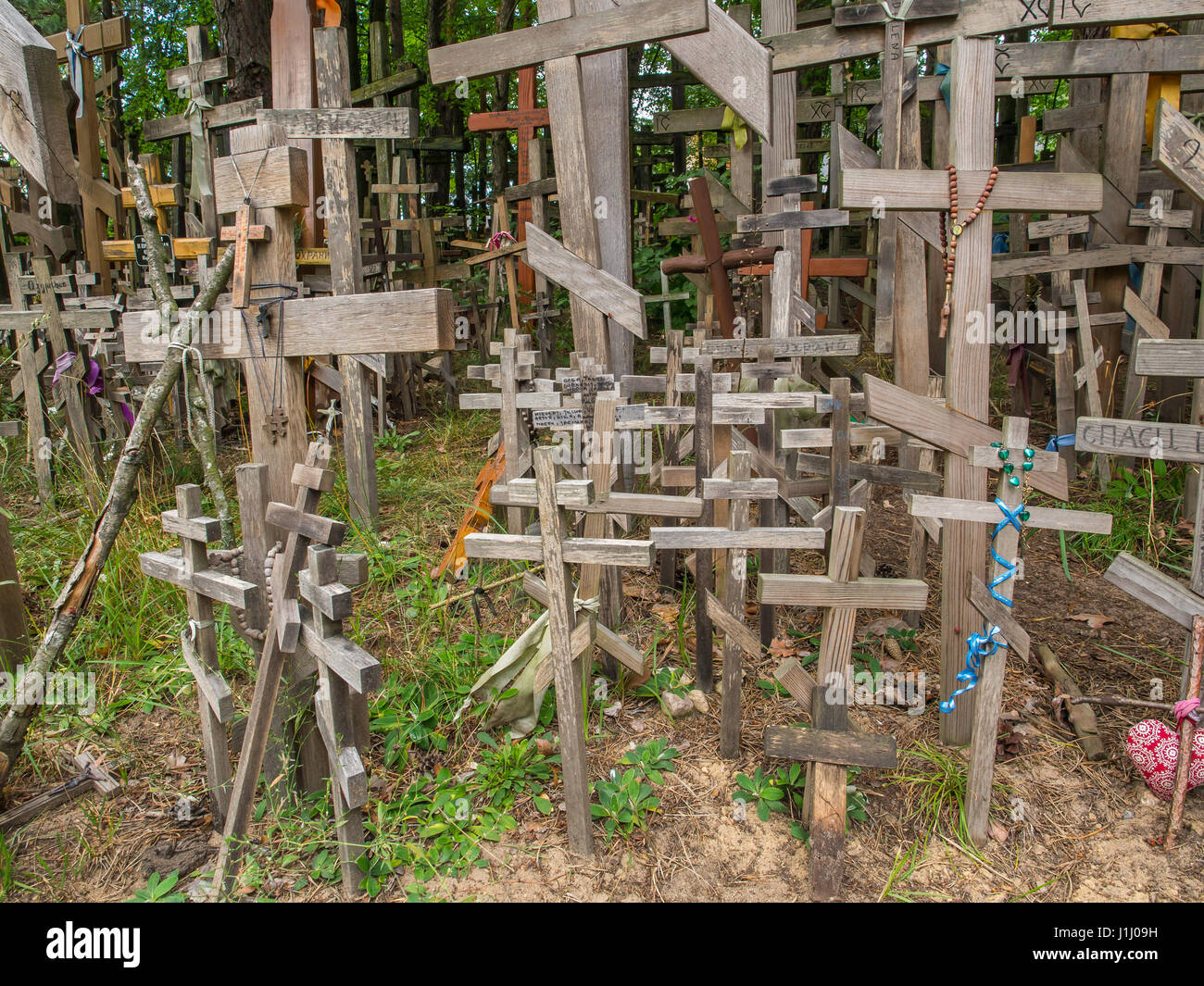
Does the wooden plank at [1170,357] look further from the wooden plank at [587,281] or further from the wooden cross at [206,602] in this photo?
the wooden cross at [206,602]

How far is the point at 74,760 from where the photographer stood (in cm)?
377

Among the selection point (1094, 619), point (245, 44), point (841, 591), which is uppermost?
Result: point (245, 44)

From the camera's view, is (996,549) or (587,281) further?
(587,281)

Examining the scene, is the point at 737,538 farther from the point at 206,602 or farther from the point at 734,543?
the point at 206,602

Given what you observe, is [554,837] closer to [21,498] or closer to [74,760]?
[74,760]

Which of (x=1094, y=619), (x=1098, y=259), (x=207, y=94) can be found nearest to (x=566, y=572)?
(x=1094, y=619)

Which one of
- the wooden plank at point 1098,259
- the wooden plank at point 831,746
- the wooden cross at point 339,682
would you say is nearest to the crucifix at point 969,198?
the wooden plank at point 831,746

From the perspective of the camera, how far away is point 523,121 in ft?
26.6

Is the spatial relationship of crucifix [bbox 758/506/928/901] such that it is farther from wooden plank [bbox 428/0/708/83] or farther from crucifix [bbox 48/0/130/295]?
crucifix [bbox 48/0/130/295]

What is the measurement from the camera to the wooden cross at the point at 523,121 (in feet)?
26.5

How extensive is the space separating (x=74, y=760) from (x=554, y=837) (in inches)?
90.7

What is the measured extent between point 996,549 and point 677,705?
1.60 m

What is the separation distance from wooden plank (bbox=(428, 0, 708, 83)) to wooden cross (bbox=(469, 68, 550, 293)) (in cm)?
382

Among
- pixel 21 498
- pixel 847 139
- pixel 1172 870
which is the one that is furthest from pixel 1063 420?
pixel 21 498
